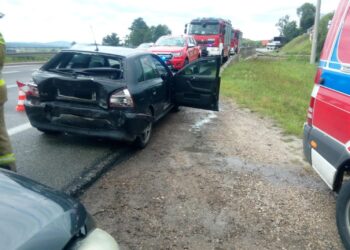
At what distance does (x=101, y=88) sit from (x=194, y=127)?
2.71 meters

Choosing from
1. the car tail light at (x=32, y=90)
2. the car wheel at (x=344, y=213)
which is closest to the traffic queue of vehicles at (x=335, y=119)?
the car wheel at (x=344, y=213)

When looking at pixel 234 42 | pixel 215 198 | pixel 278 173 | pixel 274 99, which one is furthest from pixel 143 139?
pixel 234 42

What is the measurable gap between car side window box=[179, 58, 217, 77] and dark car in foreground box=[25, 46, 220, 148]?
3.35ft

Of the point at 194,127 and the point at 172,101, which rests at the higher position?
the point at 172,101

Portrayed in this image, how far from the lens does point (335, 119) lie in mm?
3418

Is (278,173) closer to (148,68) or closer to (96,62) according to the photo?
(148,68)

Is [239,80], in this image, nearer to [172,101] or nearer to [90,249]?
[172,101]

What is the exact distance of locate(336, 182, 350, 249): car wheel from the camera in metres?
3.18

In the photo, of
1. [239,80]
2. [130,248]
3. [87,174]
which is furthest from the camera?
[239,80]

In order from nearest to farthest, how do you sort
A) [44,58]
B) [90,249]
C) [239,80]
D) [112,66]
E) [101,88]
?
1. [90,249]
2. [101,88]
3. [112,66]
4. [239,80]
5. [44,58]

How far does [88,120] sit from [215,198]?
2.19 meters

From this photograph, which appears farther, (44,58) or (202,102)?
(44,58)

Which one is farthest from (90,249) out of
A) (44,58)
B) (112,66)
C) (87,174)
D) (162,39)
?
(44,58)

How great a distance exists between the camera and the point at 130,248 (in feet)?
10.4
